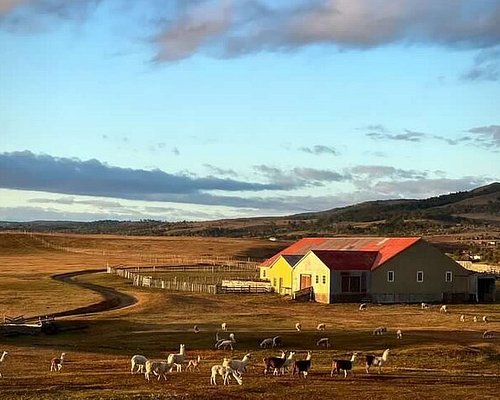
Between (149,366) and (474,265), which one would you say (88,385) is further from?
(474,265)

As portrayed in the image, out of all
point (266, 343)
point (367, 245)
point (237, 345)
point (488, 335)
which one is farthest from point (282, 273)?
point (266, 343)

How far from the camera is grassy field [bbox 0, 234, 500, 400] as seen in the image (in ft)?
105

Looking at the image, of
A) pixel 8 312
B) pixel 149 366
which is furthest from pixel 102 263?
pixel 149 366

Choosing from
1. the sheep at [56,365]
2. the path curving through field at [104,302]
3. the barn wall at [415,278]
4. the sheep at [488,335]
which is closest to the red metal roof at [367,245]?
the barn wall at [415,278]

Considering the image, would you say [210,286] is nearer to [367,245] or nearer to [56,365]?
[367,245]

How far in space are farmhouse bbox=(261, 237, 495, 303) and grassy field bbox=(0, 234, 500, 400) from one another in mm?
4258

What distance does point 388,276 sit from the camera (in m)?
85.1

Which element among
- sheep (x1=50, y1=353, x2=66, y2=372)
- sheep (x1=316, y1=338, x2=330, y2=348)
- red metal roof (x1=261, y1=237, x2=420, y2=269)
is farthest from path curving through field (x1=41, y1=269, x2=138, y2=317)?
sheep (x1=50, y1=353, x2=66, y2=372)

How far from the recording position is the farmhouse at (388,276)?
275 feet

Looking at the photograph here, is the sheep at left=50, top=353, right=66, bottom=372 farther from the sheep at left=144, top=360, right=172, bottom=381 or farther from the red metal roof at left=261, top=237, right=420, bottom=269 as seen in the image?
the red metal roof at left=261, top=237, right=420, bottom=269

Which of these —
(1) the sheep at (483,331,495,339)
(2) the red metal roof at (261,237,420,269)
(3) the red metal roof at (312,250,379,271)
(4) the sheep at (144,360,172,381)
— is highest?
(2) the red metal roof at (261,237,420,269)

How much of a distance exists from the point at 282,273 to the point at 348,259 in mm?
9391

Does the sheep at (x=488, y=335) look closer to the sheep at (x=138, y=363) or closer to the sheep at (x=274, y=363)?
the sheep at (x=274, y=363)

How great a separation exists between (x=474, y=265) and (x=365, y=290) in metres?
32.5
